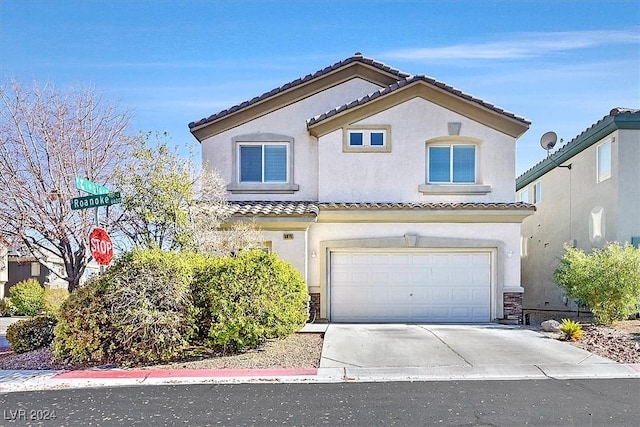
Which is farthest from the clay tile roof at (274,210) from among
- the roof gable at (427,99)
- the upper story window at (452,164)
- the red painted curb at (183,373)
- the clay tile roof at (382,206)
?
the red painted curb at (183,373)

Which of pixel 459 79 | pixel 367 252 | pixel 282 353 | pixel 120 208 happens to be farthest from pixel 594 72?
pixel 120 208

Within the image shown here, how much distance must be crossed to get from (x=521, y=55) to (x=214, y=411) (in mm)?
12213

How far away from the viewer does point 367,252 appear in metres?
16.1

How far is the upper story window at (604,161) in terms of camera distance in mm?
17016

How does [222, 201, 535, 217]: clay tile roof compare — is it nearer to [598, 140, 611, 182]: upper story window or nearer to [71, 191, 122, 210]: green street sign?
[598, 140, 611, 182]: upper story window

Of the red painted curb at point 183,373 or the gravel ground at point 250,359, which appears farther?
the gravel ground at point 250,359

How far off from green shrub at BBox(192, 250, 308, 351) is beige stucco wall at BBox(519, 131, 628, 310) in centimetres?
1175

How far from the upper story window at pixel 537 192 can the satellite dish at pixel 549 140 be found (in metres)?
2.88

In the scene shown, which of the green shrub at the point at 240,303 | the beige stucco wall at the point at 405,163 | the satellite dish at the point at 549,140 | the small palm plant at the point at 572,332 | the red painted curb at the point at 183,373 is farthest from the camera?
the satellite dish at the point at 549,140

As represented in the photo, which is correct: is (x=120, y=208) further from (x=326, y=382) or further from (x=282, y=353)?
(x=326, y=382)

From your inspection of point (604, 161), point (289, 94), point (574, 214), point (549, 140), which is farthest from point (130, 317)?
point (549, 140)

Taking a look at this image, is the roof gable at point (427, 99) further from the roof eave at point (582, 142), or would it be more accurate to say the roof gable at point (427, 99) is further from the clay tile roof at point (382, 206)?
the roof eave at point (582, 142)

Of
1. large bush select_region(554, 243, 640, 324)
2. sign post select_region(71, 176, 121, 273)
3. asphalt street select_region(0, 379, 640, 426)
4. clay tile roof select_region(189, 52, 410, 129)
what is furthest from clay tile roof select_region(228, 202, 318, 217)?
large bush select_region(554, 243, 640, 324)

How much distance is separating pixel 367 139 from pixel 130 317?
9364 millimetres
